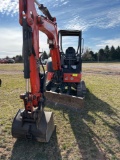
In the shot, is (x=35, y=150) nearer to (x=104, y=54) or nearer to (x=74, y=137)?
(x=74, y=137)

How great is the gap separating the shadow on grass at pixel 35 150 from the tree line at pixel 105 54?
5748cm

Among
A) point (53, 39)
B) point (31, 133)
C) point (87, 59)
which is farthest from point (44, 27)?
point (87, 59)

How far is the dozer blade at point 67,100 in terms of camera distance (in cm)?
633

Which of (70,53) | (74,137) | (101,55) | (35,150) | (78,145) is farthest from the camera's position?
(101,55)

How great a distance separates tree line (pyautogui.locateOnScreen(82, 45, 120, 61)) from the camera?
202 ft

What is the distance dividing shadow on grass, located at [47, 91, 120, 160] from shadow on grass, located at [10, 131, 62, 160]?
1.05ft

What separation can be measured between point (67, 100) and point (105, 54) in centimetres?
5852

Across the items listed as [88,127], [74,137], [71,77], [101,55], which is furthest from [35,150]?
[101,55]

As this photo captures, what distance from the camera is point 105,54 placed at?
62.8 meters

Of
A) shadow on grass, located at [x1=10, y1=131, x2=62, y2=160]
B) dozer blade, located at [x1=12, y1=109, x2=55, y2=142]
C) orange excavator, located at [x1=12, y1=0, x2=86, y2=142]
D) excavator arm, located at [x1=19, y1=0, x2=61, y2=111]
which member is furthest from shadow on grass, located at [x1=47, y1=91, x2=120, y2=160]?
excavator arm, located at [x1=19, y1=0, x2=61, y2=111]

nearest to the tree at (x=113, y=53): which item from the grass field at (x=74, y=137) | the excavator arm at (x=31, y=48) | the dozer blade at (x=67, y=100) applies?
the grass field at (x=74, y=137)

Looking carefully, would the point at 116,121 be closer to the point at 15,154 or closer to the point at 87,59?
the point at 15,154

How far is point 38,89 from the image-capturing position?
13.5 feet

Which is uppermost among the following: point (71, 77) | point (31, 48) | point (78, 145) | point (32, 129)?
A: point (31, 48)
